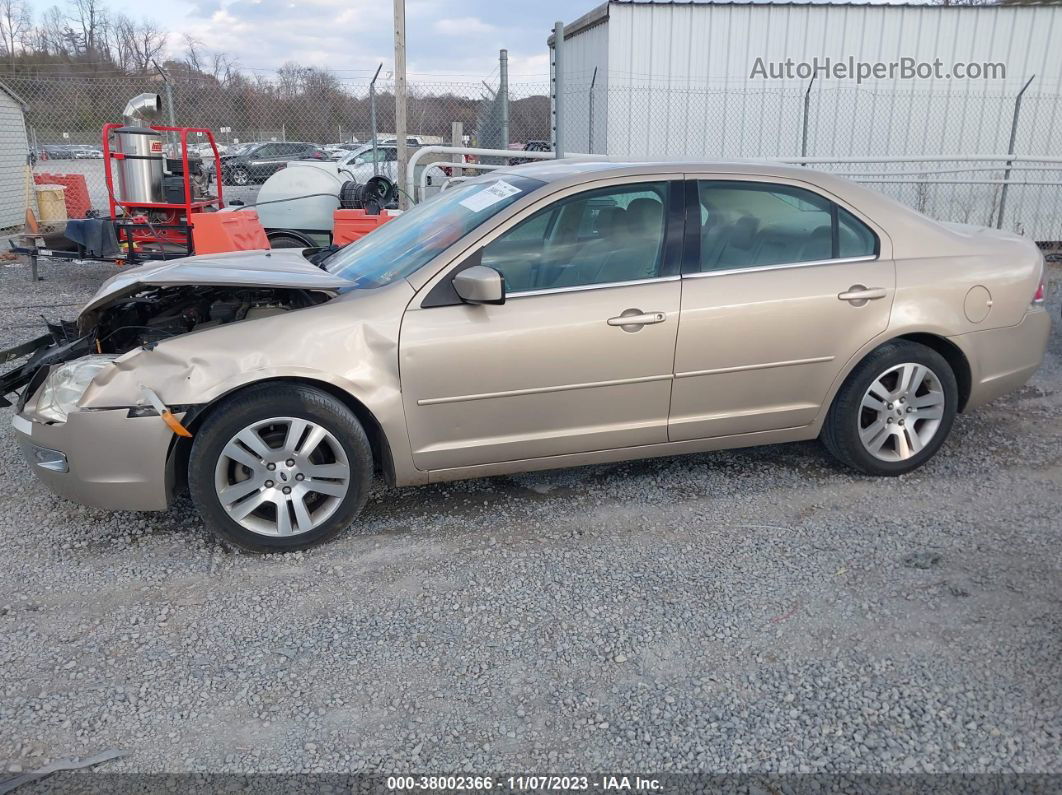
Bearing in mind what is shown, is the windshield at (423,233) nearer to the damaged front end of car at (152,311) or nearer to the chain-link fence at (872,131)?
the damaged front end of car at (152,311)

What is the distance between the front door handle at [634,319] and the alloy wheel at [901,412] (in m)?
1.24

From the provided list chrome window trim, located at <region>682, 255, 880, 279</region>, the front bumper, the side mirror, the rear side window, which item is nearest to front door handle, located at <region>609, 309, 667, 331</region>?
chrome window trim, located at <region>682, 255, 880, 279</region>

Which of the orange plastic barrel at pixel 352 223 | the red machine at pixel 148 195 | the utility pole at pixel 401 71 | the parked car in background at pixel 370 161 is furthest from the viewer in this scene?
the parked car in background at pixel 370 161

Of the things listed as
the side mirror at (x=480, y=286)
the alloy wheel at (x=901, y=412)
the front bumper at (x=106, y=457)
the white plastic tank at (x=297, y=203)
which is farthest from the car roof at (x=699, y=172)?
the white plastic tank at (x=297, y=203)

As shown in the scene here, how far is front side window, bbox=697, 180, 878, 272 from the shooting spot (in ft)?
13.2

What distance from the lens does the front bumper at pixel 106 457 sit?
11.2 feet

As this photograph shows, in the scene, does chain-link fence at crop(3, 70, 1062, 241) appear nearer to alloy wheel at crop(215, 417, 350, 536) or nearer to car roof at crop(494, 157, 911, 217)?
car roof at crop(494, 157, 911, 217)

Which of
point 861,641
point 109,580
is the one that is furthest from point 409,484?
point 861,641

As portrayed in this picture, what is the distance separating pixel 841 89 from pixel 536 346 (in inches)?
399

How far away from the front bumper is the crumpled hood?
0.59 meters

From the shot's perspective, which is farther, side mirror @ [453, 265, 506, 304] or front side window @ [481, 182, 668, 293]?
front side window @ [481, 182, 668, 293]

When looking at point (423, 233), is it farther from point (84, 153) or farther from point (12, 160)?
point (84, 153)

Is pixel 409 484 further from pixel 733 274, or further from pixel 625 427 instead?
pixel 733 274

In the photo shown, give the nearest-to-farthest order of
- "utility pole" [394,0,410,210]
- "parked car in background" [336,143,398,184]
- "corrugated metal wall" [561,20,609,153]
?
"utility pole" [394,0,410,210]
"corrugated metal wall" [561,20,609,153]
"parked car in background" [336,143,398,184]
